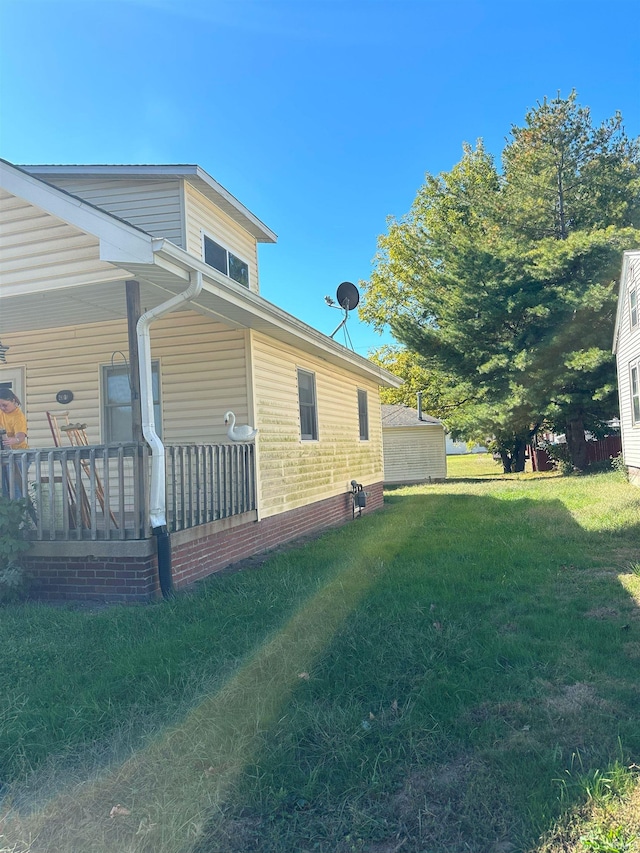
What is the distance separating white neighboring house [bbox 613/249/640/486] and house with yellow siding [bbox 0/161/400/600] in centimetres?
730

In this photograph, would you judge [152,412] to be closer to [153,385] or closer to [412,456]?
[153,385]

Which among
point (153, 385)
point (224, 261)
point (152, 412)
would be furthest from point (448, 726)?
point (224, 261)

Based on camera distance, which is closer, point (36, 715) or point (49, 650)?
point (36, 715)

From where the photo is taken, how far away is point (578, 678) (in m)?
3.32

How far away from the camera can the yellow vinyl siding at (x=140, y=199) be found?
8617 mm

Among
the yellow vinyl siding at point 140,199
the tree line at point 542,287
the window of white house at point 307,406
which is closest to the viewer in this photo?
the yellow vinyl siding at point 140,199

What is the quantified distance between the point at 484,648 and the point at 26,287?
17.3 feet

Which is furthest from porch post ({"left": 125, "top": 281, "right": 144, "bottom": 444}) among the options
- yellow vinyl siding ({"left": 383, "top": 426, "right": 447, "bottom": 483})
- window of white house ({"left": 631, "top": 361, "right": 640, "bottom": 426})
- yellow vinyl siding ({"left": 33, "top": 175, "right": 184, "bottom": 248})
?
yellow vinyl siding ({"left": 383, "top": 426, "right": 447, "bottom": 483})

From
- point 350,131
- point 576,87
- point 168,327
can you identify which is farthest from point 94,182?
point 576,87

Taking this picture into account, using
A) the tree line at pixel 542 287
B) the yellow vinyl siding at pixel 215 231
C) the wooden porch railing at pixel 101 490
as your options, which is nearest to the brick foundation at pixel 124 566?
the wooden porch railing at pixel 101 490

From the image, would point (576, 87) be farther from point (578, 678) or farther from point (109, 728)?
point (109, 728)

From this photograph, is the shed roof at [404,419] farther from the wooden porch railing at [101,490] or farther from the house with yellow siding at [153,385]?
the wooden porch railing at [101,490]

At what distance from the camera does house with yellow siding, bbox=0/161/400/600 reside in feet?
16.9

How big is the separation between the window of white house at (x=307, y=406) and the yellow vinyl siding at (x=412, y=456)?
46.0 feet
